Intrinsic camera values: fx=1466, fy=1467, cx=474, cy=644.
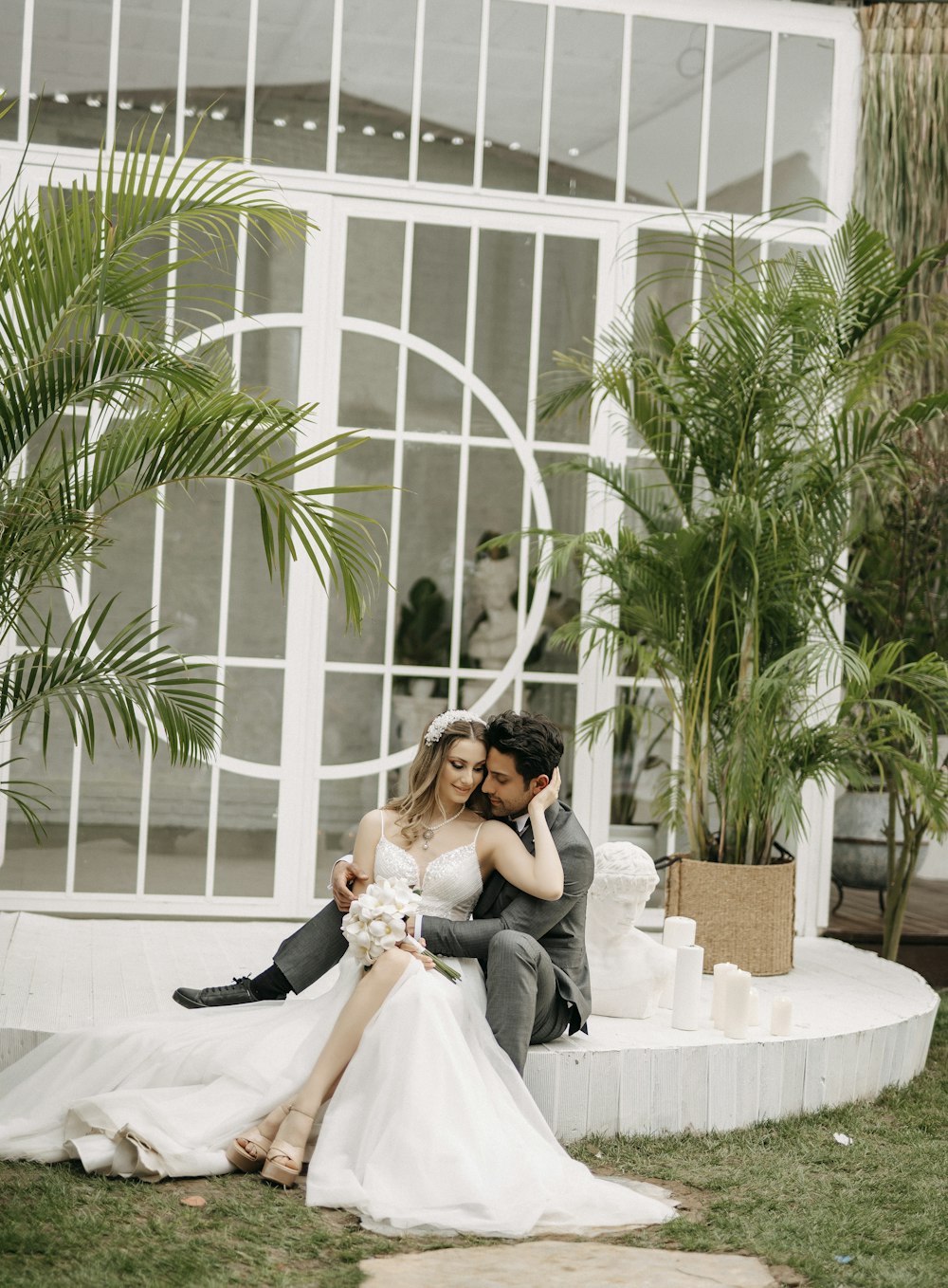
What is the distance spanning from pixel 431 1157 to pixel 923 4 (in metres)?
5.27

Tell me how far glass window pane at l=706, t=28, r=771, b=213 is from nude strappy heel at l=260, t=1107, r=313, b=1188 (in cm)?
439

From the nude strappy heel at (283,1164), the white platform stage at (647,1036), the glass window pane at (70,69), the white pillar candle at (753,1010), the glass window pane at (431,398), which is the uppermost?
the glass window pane at (70,69)

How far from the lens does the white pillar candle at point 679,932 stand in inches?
180

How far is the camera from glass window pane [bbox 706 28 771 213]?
620 cm

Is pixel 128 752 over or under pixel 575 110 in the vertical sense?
under

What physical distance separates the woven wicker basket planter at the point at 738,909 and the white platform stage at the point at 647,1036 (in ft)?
0.38

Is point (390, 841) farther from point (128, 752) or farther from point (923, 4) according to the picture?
point (923, 4)

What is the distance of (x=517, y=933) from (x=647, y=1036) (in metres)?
0.69

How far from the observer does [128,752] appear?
5789mm

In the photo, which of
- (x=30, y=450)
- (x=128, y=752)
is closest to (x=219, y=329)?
(x=30, y=450)

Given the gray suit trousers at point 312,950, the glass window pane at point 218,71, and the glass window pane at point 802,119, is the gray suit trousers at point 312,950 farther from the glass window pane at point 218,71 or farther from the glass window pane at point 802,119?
the glass window pane at point 802,119

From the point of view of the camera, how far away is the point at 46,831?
5754 millimetres

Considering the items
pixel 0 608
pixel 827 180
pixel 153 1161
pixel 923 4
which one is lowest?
pixel 153 1161

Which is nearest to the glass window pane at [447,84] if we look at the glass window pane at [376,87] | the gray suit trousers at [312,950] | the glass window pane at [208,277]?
the glass window pane at [376,87]
